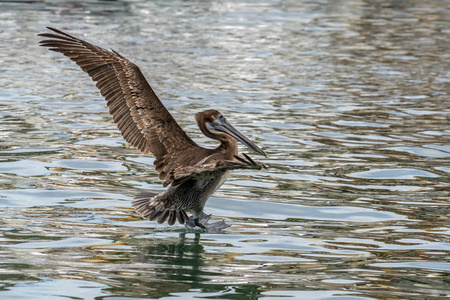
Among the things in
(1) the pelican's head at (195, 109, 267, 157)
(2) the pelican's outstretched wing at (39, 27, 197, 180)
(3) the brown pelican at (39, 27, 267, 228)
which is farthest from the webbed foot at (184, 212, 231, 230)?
(1) the pelican's head at (195, 109, 267, 157)

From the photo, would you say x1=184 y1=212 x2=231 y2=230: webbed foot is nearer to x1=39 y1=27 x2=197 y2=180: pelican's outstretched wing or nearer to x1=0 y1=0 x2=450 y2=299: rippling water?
x1=0 y1=0 x2=450 y2=299: rippling water

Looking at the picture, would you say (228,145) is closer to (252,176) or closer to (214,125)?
(214,125)

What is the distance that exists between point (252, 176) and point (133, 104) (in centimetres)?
225

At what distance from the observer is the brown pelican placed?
6641 millimetres

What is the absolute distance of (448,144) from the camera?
399 inches

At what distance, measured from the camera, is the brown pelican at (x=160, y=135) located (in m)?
6.64

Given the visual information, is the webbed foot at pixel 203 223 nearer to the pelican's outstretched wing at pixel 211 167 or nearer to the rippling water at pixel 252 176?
the rippling water at pixel 252 176

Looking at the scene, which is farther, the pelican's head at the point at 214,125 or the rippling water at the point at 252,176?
the pelican's head at the point at 214,125

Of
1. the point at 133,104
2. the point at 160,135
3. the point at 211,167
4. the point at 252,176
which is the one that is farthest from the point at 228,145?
the point at 252,176

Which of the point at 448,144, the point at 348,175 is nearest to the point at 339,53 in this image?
the point at 448,144

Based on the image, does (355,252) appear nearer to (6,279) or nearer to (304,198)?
(304,198)

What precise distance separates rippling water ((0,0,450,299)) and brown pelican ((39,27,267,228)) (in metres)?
0.25

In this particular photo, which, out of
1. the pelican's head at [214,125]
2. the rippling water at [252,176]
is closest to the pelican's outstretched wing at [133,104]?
the pelican's head at [214,125]

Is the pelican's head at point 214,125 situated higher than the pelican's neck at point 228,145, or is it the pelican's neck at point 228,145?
the pelican's head at point 214,125
